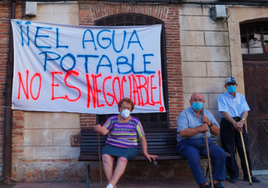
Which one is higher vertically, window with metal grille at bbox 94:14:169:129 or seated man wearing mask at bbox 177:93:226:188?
window with metal grille at bbox 94:14:169:129

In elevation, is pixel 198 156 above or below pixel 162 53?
below

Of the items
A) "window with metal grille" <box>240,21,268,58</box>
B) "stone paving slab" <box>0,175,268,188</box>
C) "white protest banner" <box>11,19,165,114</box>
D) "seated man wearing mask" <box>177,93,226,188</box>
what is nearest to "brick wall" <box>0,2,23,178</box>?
"white protest banner" <box>11,19,165,114</box>

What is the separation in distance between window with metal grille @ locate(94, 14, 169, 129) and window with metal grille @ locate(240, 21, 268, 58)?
2170 millimetres

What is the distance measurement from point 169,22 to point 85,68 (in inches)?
86.0

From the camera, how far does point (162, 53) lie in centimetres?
604

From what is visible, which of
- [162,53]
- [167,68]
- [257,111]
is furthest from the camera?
[257,111]

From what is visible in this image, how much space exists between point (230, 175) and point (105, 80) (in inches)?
126

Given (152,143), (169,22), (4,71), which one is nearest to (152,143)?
(152,143)

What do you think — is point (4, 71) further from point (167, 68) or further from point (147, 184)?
point (147, 184)

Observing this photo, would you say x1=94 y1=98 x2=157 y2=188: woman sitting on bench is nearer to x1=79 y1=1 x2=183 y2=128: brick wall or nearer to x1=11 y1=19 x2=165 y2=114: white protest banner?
x1=11 y1=19 x2=165 y2=114: white protest banner

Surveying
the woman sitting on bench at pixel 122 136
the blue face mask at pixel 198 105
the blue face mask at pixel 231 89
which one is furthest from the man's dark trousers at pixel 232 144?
the woman sitting on bench at pixel 122 136

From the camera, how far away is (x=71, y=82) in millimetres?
5570

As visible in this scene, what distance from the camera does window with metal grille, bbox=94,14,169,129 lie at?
19.1 ft

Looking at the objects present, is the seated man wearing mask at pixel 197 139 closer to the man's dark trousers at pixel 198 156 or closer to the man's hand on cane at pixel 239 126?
the man's dark trousers at pixel 198 156
